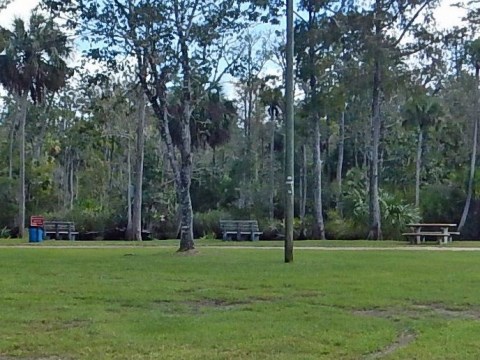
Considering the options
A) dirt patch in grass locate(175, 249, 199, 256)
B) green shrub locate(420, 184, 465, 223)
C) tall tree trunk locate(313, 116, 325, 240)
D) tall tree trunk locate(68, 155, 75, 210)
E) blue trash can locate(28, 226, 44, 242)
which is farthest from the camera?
tall tree trunk locate(68, 155, 75, 210)

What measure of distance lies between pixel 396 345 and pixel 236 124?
1793 inches

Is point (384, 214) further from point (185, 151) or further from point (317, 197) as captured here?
point (185, 151)

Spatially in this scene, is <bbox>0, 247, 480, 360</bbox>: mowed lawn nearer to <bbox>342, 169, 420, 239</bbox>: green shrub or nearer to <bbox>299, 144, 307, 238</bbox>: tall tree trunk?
<bbox>342, 169, 420, 239</bbox>: green shrub

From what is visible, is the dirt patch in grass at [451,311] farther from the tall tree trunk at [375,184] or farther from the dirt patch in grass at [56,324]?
the tall tree trunk at [375,184]

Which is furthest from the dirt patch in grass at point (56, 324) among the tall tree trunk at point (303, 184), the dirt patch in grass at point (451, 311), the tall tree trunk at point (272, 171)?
the tall tree trunk at point (303, 184)

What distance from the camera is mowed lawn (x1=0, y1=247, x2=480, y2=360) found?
7.37 meters

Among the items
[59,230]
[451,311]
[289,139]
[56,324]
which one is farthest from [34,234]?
[451,311]

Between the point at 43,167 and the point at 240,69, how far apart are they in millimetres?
27836

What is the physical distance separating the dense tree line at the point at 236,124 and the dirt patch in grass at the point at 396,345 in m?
13.2

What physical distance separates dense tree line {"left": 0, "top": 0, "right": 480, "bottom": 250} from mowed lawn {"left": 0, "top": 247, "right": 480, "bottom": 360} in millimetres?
6493

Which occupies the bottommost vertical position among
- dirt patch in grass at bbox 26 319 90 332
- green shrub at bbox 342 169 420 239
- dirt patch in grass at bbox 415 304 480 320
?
dirt patch in grass at bbox 26 319 90 332

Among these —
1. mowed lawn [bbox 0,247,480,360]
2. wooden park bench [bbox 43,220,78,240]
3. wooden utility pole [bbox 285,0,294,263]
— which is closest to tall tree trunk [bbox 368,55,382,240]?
wooden park bench [bbox 43,220,78,240]

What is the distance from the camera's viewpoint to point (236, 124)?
52781mm

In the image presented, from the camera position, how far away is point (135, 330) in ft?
27.6
